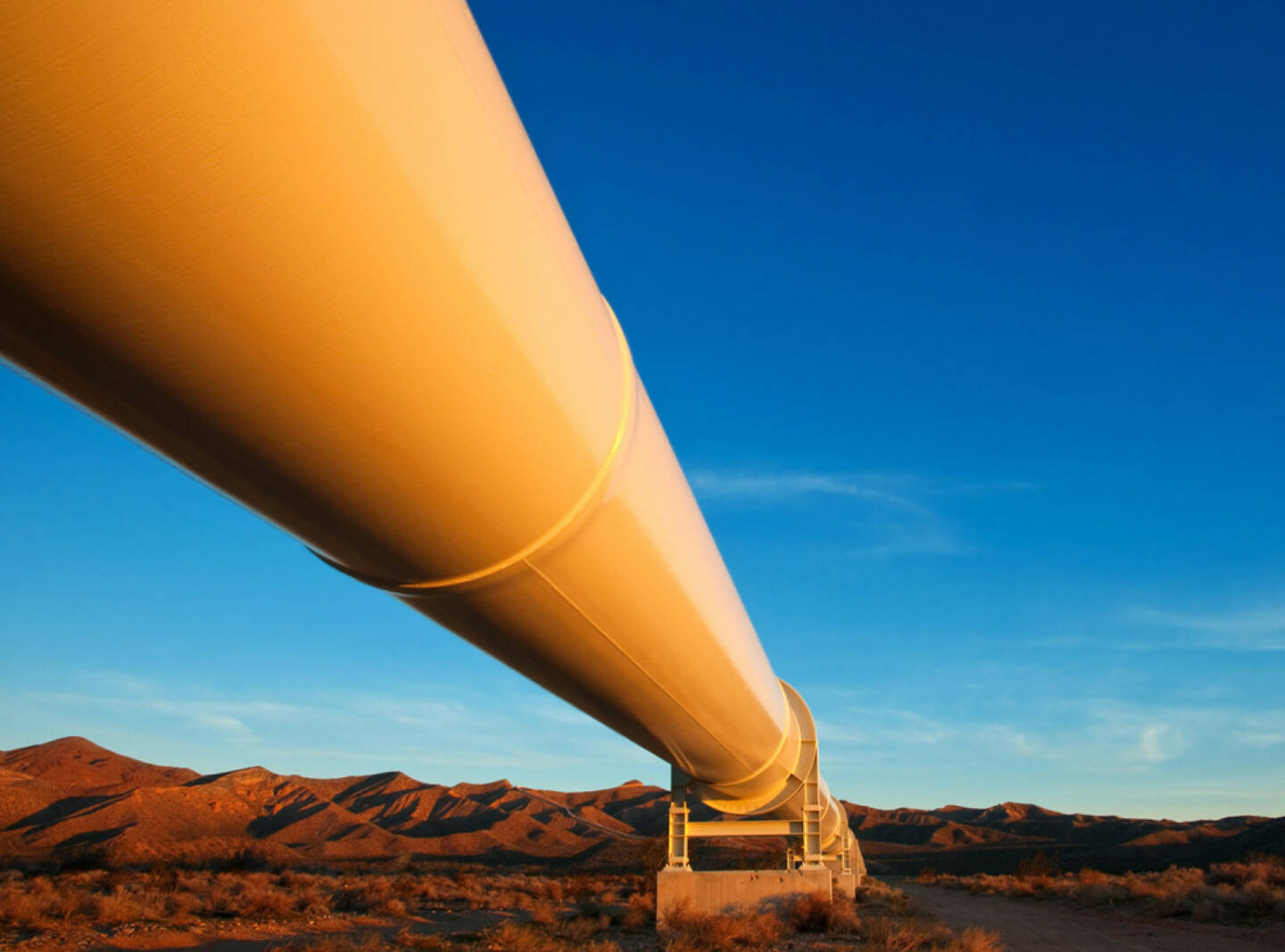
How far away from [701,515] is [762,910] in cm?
971

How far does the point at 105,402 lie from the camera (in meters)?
2.20

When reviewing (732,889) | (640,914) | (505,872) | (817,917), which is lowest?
(505,872)

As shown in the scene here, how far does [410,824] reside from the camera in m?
68.2

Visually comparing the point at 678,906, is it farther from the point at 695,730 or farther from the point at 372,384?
→ the point at 372,384

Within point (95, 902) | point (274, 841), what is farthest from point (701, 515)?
point (274, 841)

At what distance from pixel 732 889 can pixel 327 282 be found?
1302 cm

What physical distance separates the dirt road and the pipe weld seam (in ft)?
42.1

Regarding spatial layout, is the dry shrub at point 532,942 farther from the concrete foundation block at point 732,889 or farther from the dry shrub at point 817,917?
the dry shrub at point 817,917

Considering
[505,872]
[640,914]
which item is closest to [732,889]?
[640,914]

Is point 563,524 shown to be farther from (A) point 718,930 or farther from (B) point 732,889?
(B) point 732,889

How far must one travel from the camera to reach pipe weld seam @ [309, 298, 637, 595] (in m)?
3.24

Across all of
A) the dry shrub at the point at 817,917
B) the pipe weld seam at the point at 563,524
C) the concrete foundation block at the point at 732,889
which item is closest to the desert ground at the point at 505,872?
the dry shrub at the point at 817,917

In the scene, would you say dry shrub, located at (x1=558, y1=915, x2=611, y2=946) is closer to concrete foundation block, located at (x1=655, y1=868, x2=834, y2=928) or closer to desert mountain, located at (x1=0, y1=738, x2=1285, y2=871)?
concrete foundation block, located at (x1=655, y1=868, x2=834, y2=928)

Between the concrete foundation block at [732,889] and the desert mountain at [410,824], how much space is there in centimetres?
2439
